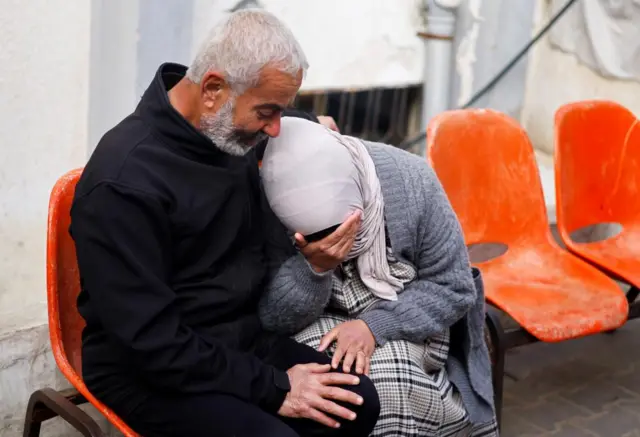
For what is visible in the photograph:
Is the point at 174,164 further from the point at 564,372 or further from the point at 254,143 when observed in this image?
the point at 564,372

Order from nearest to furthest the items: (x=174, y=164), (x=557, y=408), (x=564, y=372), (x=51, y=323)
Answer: (x=174, y=164)
(x=51, y=323)
(x=557, y=408)
(x=564, y=372)

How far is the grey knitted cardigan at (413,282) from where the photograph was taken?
247cm

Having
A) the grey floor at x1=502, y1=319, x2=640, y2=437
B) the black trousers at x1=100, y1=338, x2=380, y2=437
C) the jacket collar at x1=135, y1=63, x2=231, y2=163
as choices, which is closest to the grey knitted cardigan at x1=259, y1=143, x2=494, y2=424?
the black trousers at x1=100, y1=338, x2=380, y2=437

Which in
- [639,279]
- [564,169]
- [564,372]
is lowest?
[564,372]

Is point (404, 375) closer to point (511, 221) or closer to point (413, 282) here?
point (413, 282)

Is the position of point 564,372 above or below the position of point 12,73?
below

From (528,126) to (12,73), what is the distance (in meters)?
3.45

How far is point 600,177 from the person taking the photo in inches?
160

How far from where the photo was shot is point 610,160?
409 centimetres

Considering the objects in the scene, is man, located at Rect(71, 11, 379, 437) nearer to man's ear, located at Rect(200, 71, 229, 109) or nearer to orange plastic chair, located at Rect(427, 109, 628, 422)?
man's ear, located at Rect(200, 71, 229, 109)

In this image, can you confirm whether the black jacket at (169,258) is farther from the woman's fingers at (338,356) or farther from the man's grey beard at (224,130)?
the woman's fingers at (338,356)

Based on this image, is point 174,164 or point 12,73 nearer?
point 174,164

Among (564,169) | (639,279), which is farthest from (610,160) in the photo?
(639,279)

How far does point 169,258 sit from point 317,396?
513 mm
